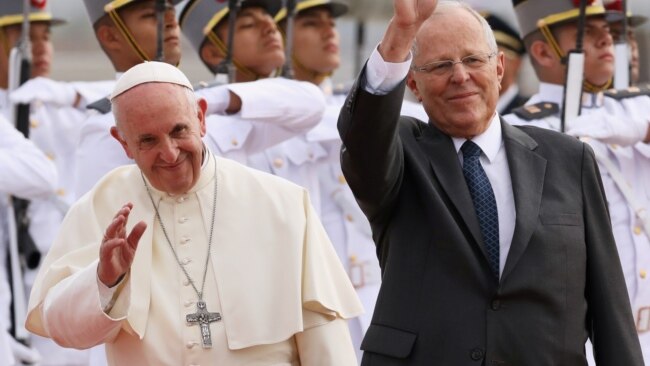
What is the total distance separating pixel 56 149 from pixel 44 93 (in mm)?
460

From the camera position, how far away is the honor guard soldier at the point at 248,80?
7.72 meters

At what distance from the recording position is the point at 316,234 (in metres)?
5.20

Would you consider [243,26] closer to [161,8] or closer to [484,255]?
[161,8]

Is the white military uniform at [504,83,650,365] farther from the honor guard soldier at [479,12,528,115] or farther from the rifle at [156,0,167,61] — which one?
the rifle at [156,0,167,61]

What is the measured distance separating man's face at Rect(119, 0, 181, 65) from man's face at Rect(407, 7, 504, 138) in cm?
310

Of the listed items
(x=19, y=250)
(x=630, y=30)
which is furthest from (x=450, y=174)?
(x=630, y=30)

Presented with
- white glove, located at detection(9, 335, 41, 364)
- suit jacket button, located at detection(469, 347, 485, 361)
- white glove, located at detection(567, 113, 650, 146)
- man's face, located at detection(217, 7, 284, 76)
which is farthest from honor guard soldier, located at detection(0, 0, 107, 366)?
suit jacket button, located at detection(469, 347, 485, 361)

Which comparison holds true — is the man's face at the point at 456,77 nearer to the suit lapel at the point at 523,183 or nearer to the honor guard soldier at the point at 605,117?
the suit lapel at the point at 523,183

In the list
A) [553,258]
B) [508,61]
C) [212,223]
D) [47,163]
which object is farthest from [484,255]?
[508,61]

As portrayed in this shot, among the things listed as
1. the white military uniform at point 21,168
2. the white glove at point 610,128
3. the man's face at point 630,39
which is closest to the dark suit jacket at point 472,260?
the white glove at point 610,128

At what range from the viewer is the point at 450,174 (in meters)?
4.81

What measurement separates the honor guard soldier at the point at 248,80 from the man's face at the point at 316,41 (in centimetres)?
20

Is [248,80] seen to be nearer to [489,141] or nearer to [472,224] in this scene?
[489,141]

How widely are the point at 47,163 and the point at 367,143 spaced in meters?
4.13
